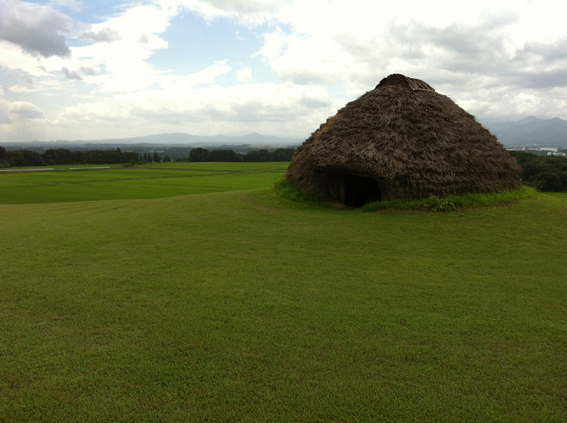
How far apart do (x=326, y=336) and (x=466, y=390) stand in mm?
1614

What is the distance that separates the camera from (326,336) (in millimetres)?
4508

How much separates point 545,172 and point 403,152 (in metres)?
30.3

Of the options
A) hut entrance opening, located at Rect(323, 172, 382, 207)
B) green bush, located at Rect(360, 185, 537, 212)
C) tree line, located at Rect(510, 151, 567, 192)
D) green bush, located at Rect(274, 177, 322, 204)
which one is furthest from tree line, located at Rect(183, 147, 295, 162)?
green bush, located at Rect(360, 185, 537, 212)

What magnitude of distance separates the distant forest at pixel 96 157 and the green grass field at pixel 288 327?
7480cm

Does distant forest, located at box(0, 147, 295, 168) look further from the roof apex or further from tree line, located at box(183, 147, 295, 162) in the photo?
the roof apex

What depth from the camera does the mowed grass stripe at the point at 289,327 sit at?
341 centimetres

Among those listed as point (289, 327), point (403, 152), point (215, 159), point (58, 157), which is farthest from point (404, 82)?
point (215, 159)

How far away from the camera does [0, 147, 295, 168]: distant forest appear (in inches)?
2803

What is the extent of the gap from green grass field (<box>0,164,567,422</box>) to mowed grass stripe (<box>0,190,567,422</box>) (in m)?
0.02

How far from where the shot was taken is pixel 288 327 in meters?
4.72

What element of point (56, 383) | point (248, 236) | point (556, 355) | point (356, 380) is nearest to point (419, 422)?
point (356, 380)

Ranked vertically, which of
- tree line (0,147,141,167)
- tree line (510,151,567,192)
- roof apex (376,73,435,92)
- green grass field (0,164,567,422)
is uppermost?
roof apex (376,73,435,92)

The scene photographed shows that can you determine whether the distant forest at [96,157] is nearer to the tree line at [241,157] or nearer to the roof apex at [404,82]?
the tree line at [241,157]

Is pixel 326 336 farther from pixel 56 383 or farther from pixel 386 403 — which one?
pixel 56 383
